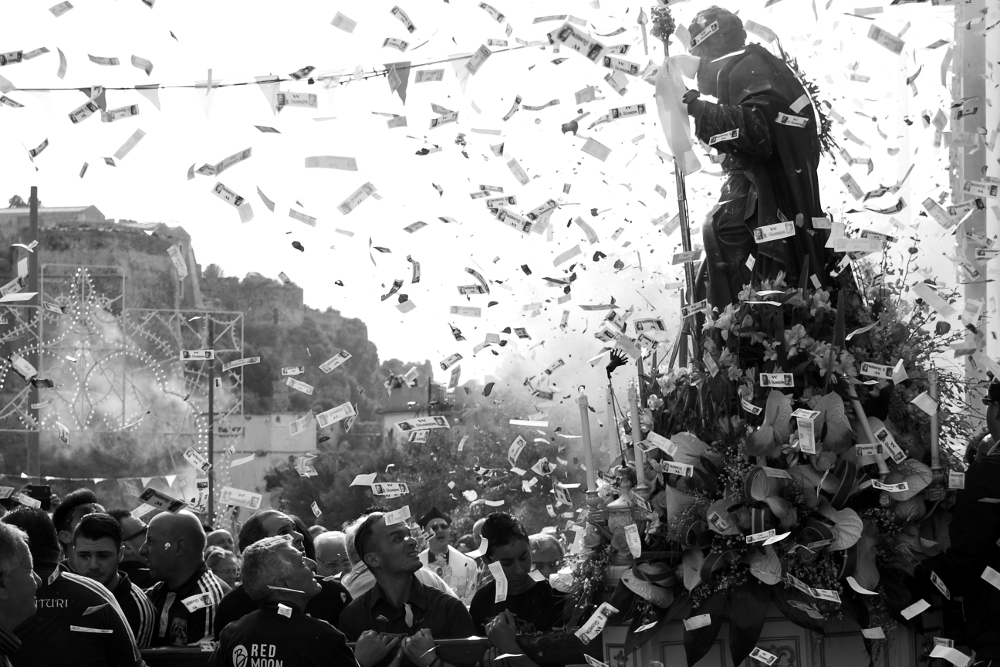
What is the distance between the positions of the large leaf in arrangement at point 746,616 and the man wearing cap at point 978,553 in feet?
2.49

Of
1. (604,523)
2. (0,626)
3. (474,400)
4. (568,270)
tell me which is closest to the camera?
(0,626)

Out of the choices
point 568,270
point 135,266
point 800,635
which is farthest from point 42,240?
point 800,635

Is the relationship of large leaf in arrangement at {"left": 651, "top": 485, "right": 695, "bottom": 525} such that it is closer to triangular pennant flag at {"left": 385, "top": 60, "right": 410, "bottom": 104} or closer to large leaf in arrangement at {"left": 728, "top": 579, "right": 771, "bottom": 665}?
large leaf in arrangement at {"left": 728, "top": 579, "right": 771, "bottom": 665}

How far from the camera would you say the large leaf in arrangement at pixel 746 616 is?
14.8 ft

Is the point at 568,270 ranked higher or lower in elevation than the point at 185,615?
higher

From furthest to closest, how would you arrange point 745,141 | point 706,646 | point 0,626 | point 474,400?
1. point 474,400
2. point 745,141
3. point 706,646
4. point 0,626

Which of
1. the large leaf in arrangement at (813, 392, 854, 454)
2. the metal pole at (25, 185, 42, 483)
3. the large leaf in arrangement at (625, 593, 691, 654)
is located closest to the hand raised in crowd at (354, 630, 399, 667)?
the large leaf in arrangement at (625, 593, 691, 654)

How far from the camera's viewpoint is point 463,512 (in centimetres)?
2175

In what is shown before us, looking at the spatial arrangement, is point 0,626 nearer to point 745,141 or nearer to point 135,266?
point 745,141

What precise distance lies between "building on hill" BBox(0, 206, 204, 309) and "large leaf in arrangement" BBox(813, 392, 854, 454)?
2507 centimetres

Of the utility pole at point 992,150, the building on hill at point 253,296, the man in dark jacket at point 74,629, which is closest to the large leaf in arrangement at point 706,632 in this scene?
the man in dark jacket at point 74,629

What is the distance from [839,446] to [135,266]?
25.9 m

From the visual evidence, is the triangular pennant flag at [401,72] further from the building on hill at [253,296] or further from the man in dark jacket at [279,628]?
the building on hill at [253,296]

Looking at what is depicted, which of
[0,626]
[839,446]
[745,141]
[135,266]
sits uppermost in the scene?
[135,266]
